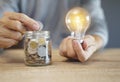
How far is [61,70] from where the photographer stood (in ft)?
1.32

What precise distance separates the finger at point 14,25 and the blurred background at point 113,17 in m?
0.76

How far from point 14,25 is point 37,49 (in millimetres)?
95

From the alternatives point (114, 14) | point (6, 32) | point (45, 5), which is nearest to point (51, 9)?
point (45, 5)

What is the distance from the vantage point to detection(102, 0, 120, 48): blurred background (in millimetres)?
1174

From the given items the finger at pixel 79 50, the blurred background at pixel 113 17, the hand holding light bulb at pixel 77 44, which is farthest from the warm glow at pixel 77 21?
the blurred background at pixel 113 17

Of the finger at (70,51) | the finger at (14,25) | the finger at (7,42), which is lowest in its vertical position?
the finger at (70,51)

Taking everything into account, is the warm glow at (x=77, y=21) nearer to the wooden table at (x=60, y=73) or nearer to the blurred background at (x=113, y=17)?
the wooden table at (x=60, y=73)

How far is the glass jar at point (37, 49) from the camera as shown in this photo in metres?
0.43

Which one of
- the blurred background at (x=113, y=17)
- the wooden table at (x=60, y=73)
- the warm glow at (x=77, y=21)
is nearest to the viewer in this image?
the wooden table at (x=60, y=73)

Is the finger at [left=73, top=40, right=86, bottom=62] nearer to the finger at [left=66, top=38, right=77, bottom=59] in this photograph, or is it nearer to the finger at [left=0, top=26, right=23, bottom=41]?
the finger at [left=66, top=38, right=77, bottom=59]

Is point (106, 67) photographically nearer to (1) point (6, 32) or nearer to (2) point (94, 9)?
(1) point (6, 32)

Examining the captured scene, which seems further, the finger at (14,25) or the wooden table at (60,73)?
the finger at (14,25)

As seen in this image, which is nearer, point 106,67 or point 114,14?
point 106,67

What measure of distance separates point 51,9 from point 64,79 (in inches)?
25.7
